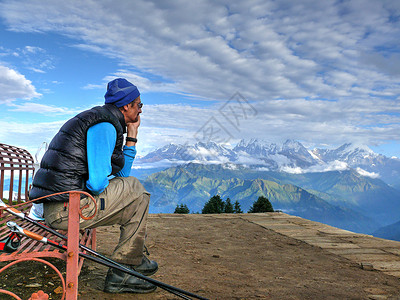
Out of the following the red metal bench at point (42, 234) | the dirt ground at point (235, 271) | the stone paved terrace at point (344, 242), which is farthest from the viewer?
the stone paved terrace at point (344, 242)

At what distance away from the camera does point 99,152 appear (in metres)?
3.00

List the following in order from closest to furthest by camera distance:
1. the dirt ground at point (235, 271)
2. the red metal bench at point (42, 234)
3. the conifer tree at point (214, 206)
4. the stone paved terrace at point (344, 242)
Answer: the red metal bench at point (42, 234) < the dirt ground at point (235, 271) < the stone paved terrace at point (344, 242) < the conifer tree at point (214, 206)

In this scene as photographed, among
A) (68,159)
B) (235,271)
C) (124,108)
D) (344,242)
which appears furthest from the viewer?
(344,242)

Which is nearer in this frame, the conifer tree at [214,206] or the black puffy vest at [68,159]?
the black puffy vest at [68,159]

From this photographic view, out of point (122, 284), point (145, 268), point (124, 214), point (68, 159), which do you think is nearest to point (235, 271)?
point (145, 268)

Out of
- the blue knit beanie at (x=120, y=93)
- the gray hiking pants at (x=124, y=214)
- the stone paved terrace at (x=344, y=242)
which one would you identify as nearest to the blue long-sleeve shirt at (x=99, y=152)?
the gray hiking pants at (x=124, y=214)

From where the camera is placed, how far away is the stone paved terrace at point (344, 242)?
5.59 meters

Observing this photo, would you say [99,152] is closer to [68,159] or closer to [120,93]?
[68,159]

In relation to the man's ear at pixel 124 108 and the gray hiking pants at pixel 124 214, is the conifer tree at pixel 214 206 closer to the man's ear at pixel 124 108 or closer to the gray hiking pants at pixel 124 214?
the gray hiking pants at pixel 124 214

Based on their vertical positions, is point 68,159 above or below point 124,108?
below

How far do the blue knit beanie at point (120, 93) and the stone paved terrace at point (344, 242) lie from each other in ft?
13.9

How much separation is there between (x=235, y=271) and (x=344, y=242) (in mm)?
3338

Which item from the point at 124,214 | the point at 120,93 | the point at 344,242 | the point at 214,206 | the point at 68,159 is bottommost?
the point at 214,206

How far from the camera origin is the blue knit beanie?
344 centimetres
